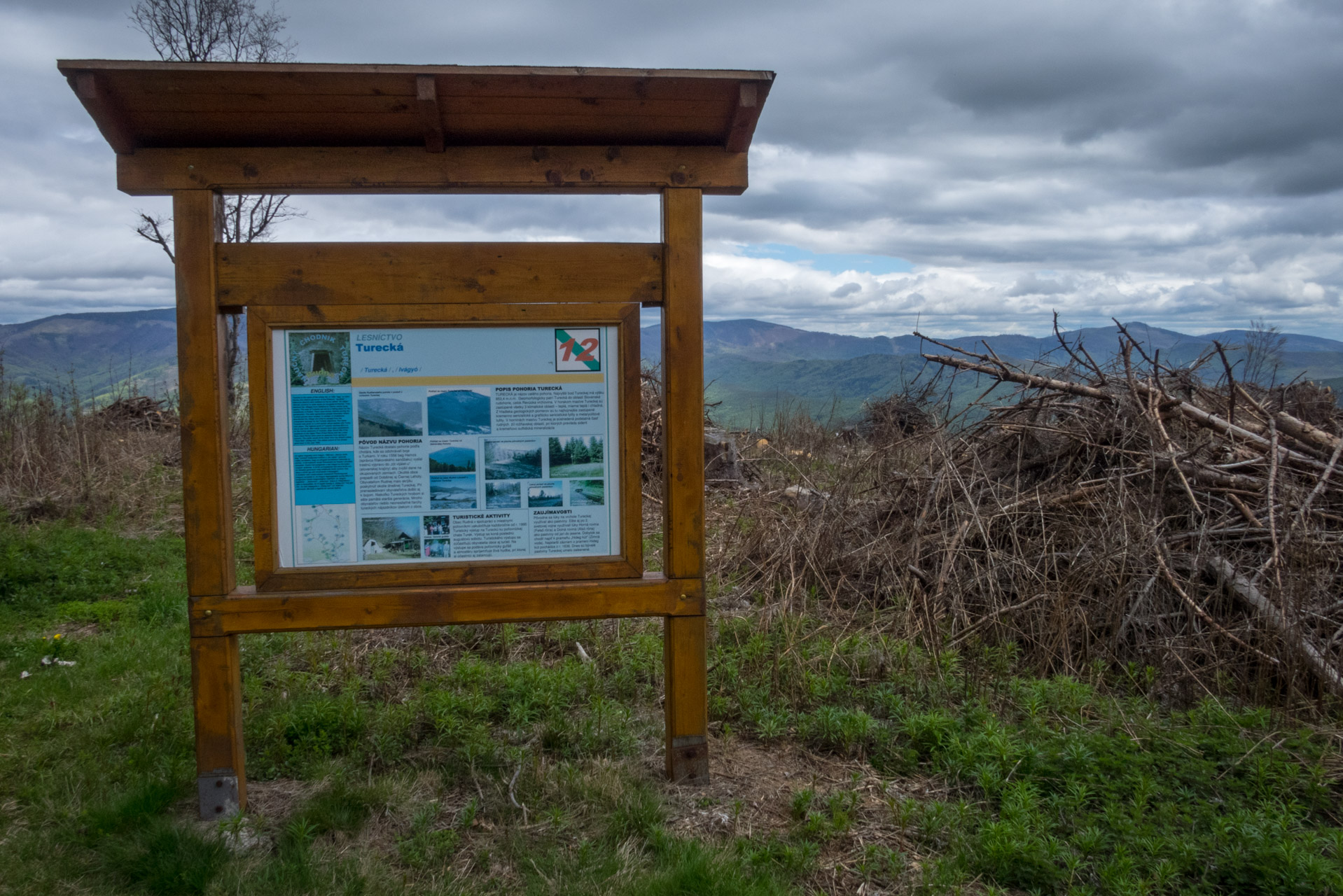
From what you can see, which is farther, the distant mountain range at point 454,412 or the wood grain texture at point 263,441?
the distant mountain range at point 454,412

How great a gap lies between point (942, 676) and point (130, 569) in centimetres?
730

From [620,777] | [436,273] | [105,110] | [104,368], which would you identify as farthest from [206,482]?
[104,368]

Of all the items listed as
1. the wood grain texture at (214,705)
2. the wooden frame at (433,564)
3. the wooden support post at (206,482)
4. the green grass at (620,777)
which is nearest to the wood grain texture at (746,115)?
the wooden frame at (433,564)

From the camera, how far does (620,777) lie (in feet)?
12.3

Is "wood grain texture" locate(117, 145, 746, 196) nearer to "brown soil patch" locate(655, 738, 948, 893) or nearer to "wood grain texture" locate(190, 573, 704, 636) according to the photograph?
"wood grain texture" locate(190, 573, 704, 636)

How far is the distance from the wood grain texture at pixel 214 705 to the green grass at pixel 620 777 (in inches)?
10.3

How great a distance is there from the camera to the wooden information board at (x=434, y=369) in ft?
11.3

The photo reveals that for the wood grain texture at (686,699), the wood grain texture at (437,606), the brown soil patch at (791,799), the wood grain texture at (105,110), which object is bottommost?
the brown soil patch at (791,799)

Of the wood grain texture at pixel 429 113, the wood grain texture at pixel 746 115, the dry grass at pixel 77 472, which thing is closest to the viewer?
the wood grain texture at pixel 429 113

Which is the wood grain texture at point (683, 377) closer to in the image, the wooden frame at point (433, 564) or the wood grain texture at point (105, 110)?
the wooden frame at point (433, 564)

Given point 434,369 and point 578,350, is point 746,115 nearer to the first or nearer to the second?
point 578,350

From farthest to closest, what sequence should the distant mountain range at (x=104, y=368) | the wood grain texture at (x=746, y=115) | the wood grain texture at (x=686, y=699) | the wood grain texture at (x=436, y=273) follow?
the distant mountain range at (x=104, y=368) → the wood grain texture at (x=686, y=699) → the wood grain texture at (x=436, y=273) → the wood grain texture at (x=746, y=115)

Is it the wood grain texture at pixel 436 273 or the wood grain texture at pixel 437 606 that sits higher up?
the wood grain texture at pixel 436 273

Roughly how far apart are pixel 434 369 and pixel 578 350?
608 millimetres
